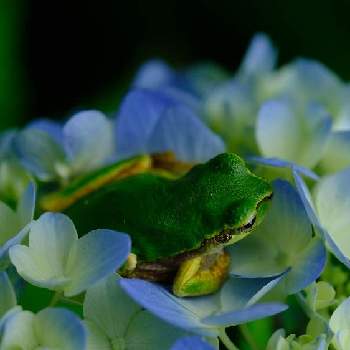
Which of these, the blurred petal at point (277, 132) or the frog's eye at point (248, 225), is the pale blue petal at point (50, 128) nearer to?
the blurred petal at point (277, 132)

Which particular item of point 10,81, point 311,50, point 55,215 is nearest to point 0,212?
Answer: point 55,215

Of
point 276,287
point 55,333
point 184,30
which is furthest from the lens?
point 184,30

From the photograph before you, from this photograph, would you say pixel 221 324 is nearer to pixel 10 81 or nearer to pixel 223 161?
pixel 223 161

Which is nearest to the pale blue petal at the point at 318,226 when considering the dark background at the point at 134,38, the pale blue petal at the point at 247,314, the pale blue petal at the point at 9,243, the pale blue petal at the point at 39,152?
the pale blue petal at the point at 247,314

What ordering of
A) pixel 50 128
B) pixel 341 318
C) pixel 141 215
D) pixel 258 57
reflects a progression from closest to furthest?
pixel 341 318
pixel 141 215
pixel 50 128
pixel 258 57

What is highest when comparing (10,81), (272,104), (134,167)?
(272,104)

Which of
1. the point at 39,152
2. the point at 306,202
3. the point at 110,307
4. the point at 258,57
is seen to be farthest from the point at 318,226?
the point at 258,57

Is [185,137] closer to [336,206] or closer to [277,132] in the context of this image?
[277,132]
